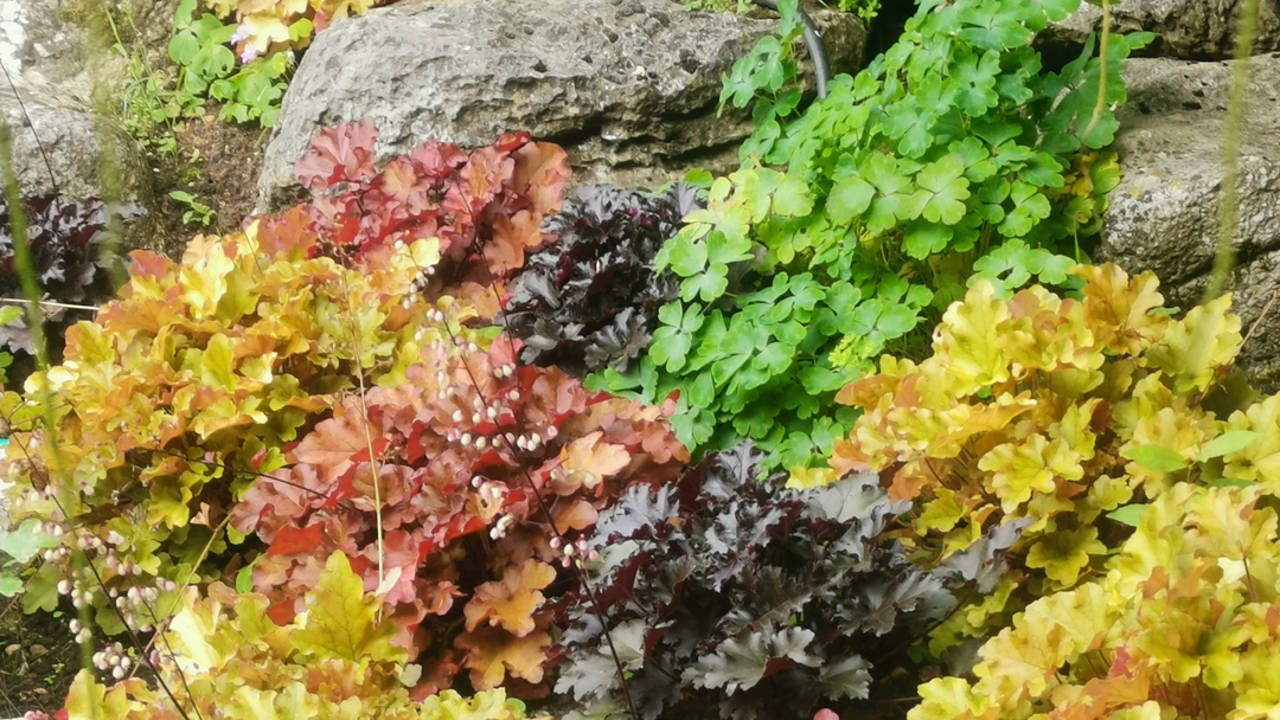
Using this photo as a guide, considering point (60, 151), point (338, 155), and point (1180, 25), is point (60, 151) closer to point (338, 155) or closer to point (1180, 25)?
point (338, 155)

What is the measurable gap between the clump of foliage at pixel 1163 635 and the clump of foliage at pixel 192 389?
161 cm

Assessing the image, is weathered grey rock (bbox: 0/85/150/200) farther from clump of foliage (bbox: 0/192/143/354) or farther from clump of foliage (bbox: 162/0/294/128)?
clump of foliage (bbox: 162/0/294/128)

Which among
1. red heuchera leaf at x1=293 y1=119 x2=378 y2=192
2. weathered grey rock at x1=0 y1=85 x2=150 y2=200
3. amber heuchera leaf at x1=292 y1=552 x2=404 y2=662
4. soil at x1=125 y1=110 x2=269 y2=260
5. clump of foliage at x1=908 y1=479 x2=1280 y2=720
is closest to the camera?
clump of foliage at x1=908 y1=479 x2=1280 y2=720

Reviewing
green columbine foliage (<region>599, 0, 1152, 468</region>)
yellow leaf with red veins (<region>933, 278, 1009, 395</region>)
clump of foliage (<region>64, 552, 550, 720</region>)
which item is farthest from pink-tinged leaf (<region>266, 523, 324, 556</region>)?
yellow leaf with red veins (<region>933, 278, 1009, 395</region>)

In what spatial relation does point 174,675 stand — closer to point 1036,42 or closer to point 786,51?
point 786,51

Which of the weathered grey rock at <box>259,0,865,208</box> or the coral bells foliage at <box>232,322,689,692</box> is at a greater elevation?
the weathered grey rock at <box>259,0,865,208</box>

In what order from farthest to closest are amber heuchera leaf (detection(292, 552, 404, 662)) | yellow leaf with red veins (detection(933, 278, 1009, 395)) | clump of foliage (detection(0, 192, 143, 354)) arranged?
clump of foliage (detection(0, 192, 143, 354)), yellow leaf with red veins (detection(933, 278, 1009, 395)), amber heuchera leaf (detection(292, 552, 404, 662))

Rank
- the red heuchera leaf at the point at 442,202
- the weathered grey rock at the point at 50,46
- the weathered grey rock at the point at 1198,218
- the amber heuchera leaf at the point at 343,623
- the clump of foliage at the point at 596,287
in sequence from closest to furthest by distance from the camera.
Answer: the amber heuchera leaf at the point at 343,623 < the weathered grey rock at the point at 1198,218 < the clump of foliage at the point at 596,287 < the red heuchera leaf at the point at 442,202 < the weathered grey rock at the point at 50,46

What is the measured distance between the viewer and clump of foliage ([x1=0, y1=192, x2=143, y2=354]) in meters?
3.77

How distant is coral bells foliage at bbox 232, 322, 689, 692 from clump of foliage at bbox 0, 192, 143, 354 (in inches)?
63.4

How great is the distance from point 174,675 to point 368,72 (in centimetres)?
246

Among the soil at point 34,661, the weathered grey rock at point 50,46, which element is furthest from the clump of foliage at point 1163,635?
the weathered grey rock at point 50,46

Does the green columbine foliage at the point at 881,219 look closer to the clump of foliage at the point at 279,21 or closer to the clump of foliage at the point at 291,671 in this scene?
the clump of foliage at the point at 291,671

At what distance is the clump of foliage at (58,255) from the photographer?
3773mm
